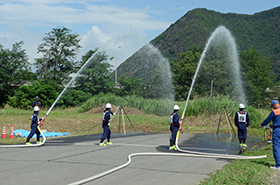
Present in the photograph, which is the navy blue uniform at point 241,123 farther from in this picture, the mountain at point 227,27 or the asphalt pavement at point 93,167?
the mountain at point 227,27

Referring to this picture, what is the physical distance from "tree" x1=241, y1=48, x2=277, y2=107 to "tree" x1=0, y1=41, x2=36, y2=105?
3369 cm

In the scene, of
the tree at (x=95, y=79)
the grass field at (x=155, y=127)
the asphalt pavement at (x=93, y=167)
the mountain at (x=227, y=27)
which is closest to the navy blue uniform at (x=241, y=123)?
the grass field at (x=155, y=127)

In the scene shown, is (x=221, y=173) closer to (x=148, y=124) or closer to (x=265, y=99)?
(x=148, y=124)

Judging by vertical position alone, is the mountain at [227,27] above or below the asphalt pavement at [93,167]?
above

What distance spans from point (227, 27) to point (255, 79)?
62532 millimetres

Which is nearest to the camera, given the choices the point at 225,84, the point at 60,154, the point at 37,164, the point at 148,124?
the point at 37,164

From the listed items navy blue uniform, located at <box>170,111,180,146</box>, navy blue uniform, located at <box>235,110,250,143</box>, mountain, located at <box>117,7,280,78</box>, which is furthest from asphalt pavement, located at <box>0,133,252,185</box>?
mountain, located at <box>117,7,280,78</box>

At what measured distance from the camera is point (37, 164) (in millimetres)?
9086

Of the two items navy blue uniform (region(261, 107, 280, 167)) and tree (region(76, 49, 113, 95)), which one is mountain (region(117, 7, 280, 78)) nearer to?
tree (region(76, 49, 113, 95))

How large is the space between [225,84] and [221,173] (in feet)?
122

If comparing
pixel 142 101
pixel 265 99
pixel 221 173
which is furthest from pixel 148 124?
pixel 265 99

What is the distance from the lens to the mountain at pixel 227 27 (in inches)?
3386

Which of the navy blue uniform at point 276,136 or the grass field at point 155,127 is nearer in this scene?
the grass field at point 155,127

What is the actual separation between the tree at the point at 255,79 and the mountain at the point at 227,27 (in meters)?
10.8
